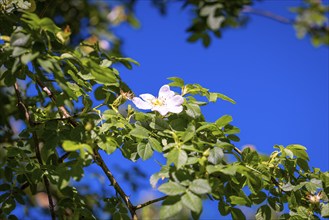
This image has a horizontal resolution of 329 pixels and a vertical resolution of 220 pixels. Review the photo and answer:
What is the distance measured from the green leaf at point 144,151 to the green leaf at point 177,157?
0.27ft

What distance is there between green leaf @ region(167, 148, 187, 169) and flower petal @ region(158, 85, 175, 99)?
8.7 inches

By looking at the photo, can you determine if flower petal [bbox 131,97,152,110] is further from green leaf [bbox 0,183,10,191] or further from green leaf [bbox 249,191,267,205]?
green leaf [bbox 0,183,10,191]

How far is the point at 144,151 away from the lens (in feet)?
3.06

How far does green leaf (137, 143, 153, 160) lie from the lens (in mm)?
926

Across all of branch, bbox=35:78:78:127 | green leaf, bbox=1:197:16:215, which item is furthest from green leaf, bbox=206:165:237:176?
green leaf, bbox=1:197:16:215

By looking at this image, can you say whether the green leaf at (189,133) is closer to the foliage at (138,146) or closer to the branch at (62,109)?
Result: the foliage at (138,146)

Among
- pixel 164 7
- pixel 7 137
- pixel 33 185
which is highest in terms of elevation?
pixel 164 7

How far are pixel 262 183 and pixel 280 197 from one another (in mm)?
110

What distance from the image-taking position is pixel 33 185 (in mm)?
1225

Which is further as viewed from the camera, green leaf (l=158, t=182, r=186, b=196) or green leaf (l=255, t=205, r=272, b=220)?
green leaf (l=255, t=205, r=272, b=220)

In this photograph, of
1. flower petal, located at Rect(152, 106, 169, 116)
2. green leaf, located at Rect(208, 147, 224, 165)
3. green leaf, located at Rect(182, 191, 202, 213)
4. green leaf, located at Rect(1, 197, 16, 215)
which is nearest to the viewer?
green leaf, located at Rect(182, 191, 202, 213)

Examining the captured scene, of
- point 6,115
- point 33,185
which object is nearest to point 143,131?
point 33,185

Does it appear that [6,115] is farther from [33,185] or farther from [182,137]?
[182,137]

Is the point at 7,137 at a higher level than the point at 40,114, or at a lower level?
higher
